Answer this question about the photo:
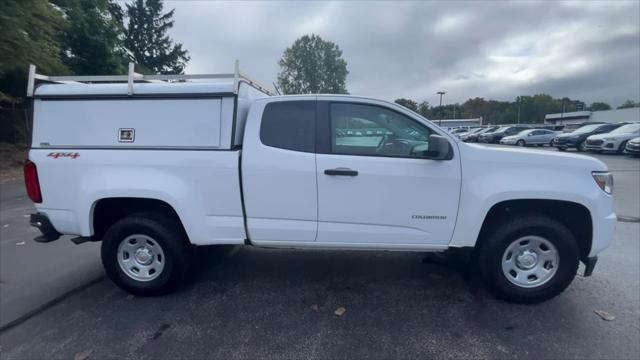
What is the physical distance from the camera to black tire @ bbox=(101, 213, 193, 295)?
3471 millimetres

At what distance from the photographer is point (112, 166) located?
337 centimetres

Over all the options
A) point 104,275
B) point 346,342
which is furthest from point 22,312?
point 346,342

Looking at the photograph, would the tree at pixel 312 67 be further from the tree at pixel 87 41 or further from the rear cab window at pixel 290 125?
the rear cab window at pixel 290 125

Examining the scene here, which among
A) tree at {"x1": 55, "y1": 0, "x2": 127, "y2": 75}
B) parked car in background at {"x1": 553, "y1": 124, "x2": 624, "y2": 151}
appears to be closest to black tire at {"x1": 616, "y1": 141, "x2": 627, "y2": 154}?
parked car in background at {"x1": 553, "y1": 124, "x2": 624, "y2": 151}

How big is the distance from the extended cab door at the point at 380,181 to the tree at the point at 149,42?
36.7m

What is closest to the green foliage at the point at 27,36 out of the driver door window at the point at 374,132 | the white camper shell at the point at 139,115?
the white camper shell at the point at 139,115

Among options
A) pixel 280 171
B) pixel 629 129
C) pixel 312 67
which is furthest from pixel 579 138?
pixel 312 67

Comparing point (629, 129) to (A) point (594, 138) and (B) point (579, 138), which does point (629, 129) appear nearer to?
(A) point (594, 138)

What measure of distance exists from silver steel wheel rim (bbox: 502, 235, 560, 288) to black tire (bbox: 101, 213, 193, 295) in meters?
3.15

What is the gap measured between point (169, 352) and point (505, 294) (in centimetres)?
301

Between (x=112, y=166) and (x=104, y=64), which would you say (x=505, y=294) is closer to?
(x=112, y=166)

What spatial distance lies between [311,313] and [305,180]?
1.23 metres

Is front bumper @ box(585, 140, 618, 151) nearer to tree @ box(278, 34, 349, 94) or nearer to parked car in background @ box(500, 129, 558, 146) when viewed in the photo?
parked car in background @ box(500, 129, 558, 146)

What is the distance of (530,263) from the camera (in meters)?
3.38
